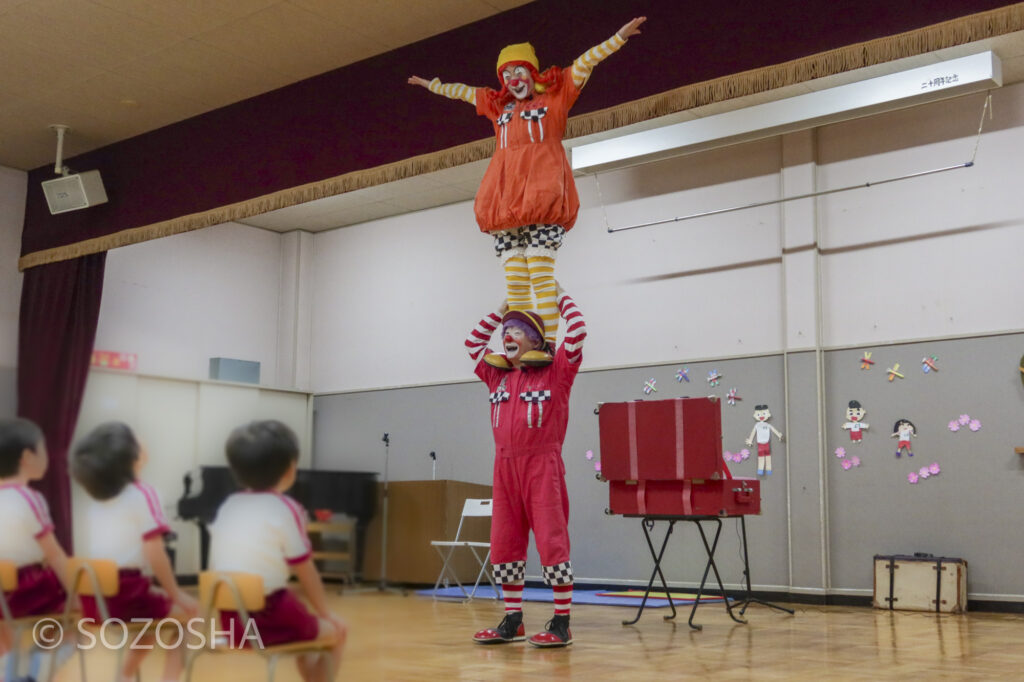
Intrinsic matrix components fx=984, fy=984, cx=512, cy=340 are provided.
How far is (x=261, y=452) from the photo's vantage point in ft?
2.94

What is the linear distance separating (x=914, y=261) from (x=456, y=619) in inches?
163

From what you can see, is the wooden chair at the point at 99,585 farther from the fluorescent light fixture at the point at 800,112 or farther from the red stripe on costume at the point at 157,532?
the fluorescent light fixture at the point at 800,112

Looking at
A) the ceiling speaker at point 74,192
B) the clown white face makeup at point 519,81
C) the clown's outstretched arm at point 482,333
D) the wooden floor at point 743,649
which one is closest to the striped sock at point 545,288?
the clown's outstretched arm at point 482,333

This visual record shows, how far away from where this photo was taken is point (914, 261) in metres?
6.71

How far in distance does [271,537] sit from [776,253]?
22.1ft

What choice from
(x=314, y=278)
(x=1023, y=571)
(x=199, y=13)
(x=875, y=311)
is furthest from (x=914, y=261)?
(x=314, y=278)

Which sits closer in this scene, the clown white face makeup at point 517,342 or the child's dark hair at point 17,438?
the child's dark hair at point 17,438

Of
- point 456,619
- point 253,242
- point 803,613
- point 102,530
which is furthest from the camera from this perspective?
point 253,242

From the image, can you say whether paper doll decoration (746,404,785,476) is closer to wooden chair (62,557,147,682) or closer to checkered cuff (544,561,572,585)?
checkered cuff (544,561,572,585)

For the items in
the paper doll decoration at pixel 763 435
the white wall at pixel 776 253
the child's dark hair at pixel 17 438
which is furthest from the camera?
the paper doll decoration at pixel 763 435

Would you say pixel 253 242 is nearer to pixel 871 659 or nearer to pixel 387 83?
pixel 387 83

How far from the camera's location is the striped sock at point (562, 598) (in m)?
4.06

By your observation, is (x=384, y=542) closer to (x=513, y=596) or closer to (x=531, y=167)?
(x=531, y=167)

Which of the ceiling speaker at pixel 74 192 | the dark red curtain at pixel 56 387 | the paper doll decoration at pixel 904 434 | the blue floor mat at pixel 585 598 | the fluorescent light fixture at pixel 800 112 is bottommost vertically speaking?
the blue floor mat at pixel 585 598
